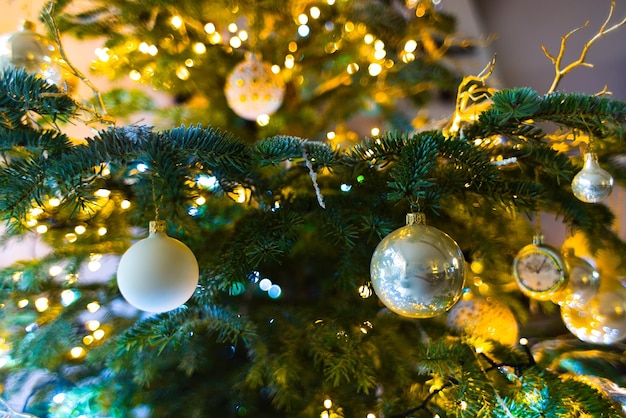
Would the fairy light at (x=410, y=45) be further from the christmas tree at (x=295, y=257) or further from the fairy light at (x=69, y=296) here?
the fairy light at (x=69, y=296)

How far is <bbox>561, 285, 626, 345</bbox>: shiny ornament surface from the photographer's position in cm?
64

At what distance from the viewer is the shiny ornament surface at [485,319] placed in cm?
61

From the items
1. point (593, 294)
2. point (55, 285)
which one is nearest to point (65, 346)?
point (55, 285)

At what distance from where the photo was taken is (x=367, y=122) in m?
1.59

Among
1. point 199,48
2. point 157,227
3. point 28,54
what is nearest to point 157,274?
point 157,227

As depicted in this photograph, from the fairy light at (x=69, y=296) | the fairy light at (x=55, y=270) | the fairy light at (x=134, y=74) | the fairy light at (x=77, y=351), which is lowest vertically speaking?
the fairy light at (x=77, y=351)

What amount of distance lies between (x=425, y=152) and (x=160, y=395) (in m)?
0.41

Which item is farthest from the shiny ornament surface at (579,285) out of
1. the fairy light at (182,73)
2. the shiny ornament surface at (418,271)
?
the fairy light at (182,73)

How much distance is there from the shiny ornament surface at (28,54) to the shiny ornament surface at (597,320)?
0.75m

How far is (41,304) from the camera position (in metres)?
0.61

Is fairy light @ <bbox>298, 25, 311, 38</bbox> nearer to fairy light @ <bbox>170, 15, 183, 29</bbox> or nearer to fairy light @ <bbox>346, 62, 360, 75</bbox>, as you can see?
fairy light @ <bbox>346, 62, 360, 75</bbox>

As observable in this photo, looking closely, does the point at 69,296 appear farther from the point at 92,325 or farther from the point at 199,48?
the point at 199,48

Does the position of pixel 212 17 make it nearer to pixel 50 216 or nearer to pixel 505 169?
pixel 50 216

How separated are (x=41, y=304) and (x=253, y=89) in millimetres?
437
